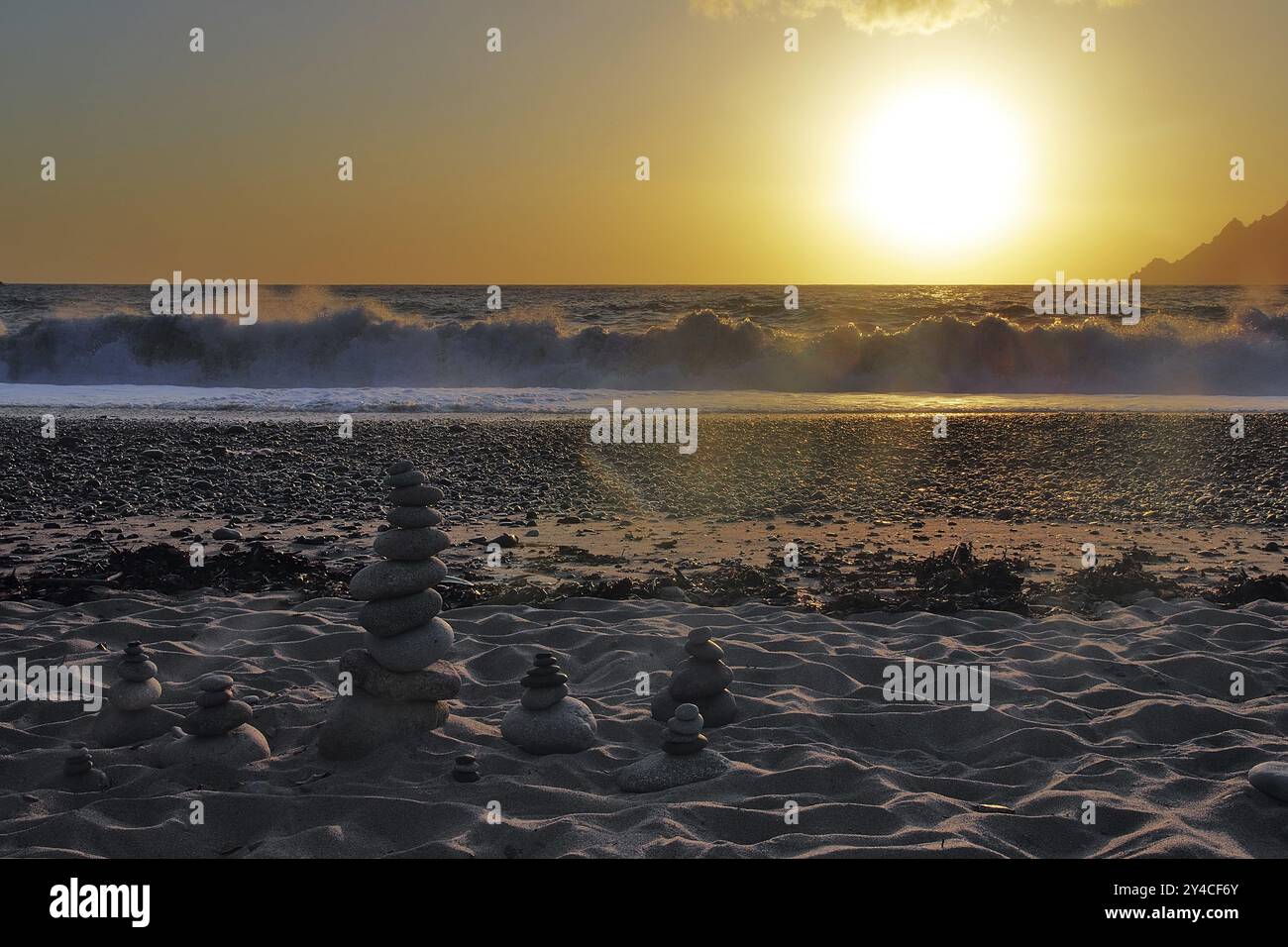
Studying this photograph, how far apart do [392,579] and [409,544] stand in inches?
8.7

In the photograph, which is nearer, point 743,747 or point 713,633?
point 743,747

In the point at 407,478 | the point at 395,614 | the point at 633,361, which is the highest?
the point at 633,361

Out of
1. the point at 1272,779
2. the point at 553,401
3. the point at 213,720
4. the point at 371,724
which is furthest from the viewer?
the point at 553,401

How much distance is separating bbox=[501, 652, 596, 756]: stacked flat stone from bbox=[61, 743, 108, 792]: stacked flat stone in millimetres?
1971

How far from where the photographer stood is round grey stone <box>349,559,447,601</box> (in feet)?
18.8

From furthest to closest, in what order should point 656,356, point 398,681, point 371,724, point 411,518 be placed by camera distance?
1. point 656,356
2. point 411,518
3. point 398,681
4. point 371,724

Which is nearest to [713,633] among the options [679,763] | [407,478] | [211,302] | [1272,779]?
[679,763]

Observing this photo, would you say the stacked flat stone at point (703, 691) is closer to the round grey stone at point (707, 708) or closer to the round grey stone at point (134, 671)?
the round grey stone at point (707, 708)

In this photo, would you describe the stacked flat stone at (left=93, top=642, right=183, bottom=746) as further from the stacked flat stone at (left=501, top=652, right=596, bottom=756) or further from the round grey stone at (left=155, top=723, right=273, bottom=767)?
the stacked flat stone at (left=501, top=652, right=596, bottom=756)

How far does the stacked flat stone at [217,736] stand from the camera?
518 cm

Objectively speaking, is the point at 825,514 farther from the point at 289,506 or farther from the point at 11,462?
the point at 11,462

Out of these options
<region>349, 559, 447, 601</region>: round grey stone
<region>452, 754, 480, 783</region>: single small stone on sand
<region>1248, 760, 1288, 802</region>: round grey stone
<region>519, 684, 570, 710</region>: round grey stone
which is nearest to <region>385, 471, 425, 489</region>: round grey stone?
<region>349, 559, 447, 601</region>: round grey stone

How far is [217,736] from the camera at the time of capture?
5.28 m

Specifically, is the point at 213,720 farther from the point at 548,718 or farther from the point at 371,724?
the point at 548,718
